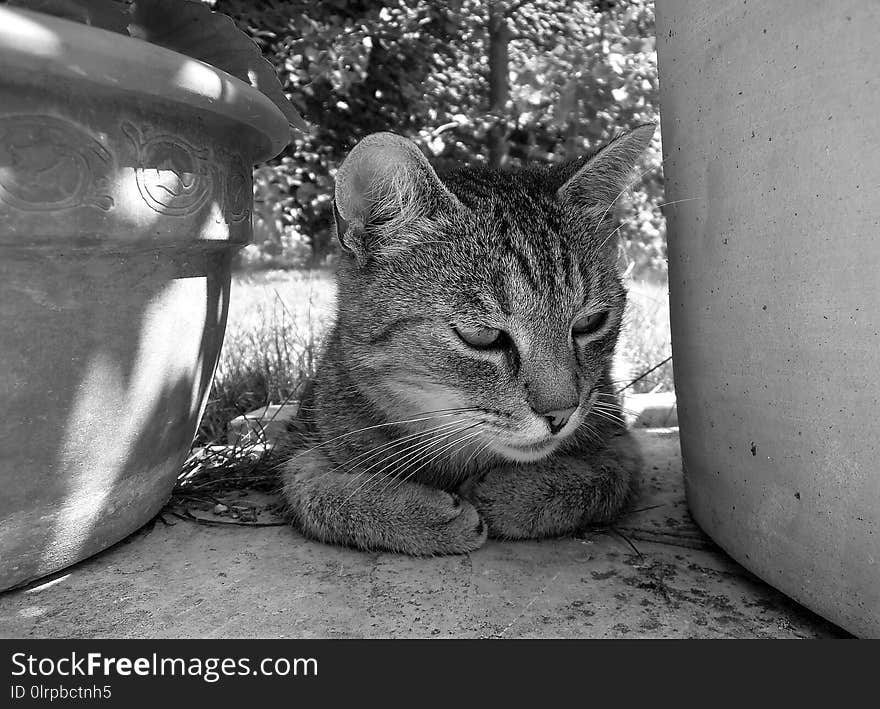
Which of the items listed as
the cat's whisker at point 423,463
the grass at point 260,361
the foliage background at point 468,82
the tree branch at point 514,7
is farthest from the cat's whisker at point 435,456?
the tree branch at point 514,7

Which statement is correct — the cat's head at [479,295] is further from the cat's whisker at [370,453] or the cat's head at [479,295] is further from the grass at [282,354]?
the grass at [282,354]

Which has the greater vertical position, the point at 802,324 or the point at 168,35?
the point at 168,35

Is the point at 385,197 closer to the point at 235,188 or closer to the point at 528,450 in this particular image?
the point at 235,188

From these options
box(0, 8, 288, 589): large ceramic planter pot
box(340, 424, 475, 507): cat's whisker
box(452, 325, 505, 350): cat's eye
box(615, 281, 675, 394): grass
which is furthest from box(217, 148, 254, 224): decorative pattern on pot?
box(615, 281, 675, 394): grass

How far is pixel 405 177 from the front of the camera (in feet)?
6.25

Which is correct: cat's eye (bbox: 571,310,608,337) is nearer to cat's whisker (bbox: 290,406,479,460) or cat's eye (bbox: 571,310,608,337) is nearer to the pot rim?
cat's whisker (bbox: 290,406,479,460)

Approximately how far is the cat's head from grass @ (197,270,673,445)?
0.37m

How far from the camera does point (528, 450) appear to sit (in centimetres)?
186

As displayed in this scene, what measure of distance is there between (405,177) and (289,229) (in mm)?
5289

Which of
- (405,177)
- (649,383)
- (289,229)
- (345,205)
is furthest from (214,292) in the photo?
(289,229)

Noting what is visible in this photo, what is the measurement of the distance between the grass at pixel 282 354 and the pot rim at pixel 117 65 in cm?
78

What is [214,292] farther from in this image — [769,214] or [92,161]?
[769,214]

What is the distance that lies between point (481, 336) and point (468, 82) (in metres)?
4.71

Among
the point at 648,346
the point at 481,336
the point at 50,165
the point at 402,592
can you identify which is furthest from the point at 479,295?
the point at 648,346
